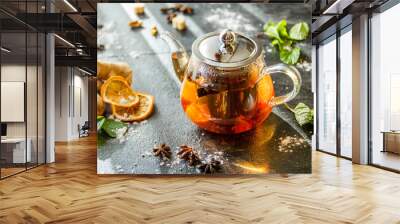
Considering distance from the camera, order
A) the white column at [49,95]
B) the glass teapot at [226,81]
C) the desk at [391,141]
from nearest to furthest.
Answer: the glass teapot at [226,81] → the desk at [391,141] → the white column at [49,95]

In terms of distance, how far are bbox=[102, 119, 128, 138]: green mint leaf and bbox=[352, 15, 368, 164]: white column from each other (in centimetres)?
472

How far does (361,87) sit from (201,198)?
4689mm

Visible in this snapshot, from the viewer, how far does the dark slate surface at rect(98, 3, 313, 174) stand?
230 inches

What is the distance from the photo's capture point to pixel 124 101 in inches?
231

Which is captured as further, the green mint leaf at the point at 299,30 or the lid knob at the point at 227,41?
the green mint leaf at the point at 299,30

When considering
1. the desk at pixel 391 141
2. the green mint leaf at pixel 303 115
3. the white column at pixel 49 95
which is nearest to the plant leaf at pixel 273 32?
the green mint leaf at pixel 303 115

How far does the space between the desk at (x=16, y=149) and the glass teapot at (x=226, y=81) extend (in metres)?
3.04

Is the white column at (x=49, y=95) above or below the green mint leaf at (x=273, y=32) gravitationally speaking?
below

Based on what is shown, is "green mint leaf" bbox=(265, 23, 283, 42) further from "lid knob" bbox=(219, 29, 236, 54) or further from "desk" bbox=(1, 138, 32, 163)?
"desk" bbox=(1, 138, 32, 163)

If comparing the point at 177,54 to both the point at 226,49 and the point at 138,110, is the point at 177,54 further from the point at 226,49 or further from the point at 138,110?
the point at 138,110

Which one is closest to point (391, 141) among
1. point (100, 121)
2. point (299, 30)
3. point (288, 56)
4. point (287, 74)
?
point (287, 74)

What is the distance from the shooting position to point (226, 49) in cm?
571

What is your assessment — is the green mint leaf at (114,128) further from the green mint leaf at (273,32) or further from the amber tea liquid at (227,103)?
the green mint leaf at (273,32)

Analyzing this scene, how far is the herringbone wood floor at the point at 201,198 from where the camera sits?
12.0 ft
